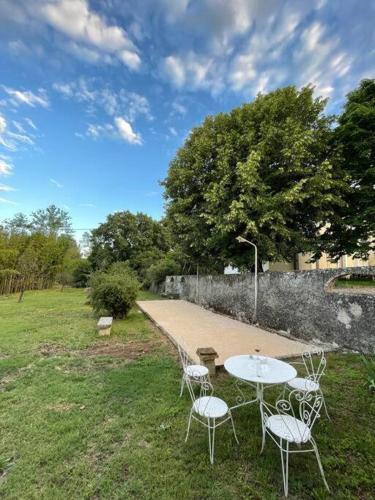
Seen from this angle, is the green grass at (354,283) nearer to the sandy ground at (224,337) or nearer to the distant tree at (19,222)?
the sandy ground at (224,337)

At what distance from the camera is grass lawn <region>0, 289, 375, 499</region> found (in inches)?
74.0

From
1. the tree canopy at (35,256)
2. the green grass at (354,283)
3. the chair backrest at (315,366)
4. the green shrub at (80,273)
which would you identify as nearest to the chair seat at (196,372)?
the chair backrest at (315,366)

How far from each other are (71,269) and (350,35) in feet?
78.4

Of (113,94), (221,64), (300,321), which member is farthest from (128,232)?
(300,321)

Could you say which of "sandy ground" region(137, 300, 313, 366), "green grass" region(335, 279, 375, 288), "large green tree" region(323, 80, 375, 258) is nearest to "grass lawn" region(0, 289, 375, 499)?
"sandy ground" region(137, 300, 313, 366)

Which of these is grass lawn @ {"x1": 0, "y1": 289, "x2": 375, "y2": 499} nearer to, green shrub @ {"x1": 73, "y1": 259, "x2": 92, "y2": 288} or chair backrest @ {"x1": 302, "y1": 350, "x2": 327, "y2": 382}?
chair backrest @ {"x1": 302, "y1": 350, "x2": 327, "y2": 382}

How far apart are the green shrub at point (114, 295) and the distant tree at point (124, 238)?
15434 mm

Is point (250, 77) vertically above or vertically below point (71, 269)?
above

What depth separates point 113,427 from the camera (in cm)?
261

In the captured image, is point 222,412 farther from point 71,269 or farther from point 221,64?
point 71,269

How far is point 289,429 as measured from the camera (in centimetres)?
192

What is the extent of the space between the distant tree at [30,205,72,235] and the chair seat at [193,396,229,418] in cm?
3420

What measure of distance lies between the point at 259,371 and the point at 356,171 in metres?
9.64

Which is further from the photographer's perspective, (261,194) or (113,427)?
(261,194)
